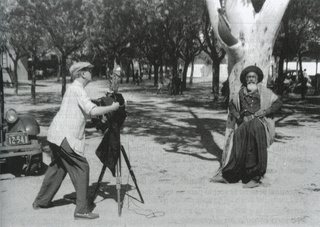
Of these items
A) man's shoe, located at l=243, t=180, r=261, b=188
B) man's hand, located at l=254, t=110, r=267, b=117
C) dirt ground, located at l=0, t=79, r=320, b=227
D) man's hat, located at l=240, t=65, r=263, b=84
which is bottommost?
dirt ground, located at l=0, t=79, r=320, b=227

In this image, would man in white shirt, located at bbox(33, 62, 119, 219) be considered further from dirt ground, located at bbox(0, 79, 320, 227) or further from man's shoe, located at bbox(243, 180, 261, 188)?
man's shoe, located at bbox(243, 180, 261, 188)

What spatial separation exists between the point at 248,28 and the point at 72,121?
320 cm

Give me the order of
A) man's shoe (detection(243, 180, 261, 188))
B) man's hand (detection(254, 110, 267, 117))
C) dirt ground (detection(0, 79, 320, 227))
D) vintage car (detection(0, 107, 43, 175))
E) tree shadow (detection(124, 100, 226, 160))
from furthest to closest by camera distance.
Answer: tree shadow (detection(124, 100, 226, 160)) < vintage car (detection(0, 107, 43, 175)) < man's shoe (detection(243, 180, 261, 188)) < man's hand (detection(254, 110, 267, 117)) < dirt ground (detection(0, 79, 320, 227))

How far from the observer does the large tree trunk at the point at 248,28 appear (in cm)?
673

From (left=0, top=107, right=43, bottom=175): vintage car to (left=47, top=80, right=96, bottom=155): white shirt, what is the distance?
2.12 meters

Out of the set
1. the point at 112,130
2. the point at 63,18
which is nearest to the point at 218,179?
the point at 112,130

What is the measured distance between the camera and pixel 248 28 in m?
6.78

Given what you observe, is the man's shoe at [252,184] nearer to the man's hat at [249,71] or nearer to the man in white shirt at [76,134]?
the man's hat at [249,71]

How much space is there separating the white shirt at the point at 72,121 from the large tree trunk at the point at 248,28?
104 inches

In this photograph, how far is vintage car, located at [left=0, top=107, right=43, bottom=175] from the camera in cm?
695

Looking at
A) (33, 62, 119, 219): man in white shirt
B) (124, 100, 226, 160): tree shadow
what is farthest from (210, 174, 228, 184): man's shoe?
(33, 62, 119, 219): man in white shirt

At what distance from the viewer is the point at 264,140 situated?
20.9ft

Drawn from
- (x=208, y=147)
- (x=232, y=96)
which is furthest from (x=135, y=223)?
(x=208, y=147)

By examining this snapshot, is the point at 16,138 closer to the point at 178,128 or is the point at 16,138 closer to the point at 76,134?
the point at 76,134
